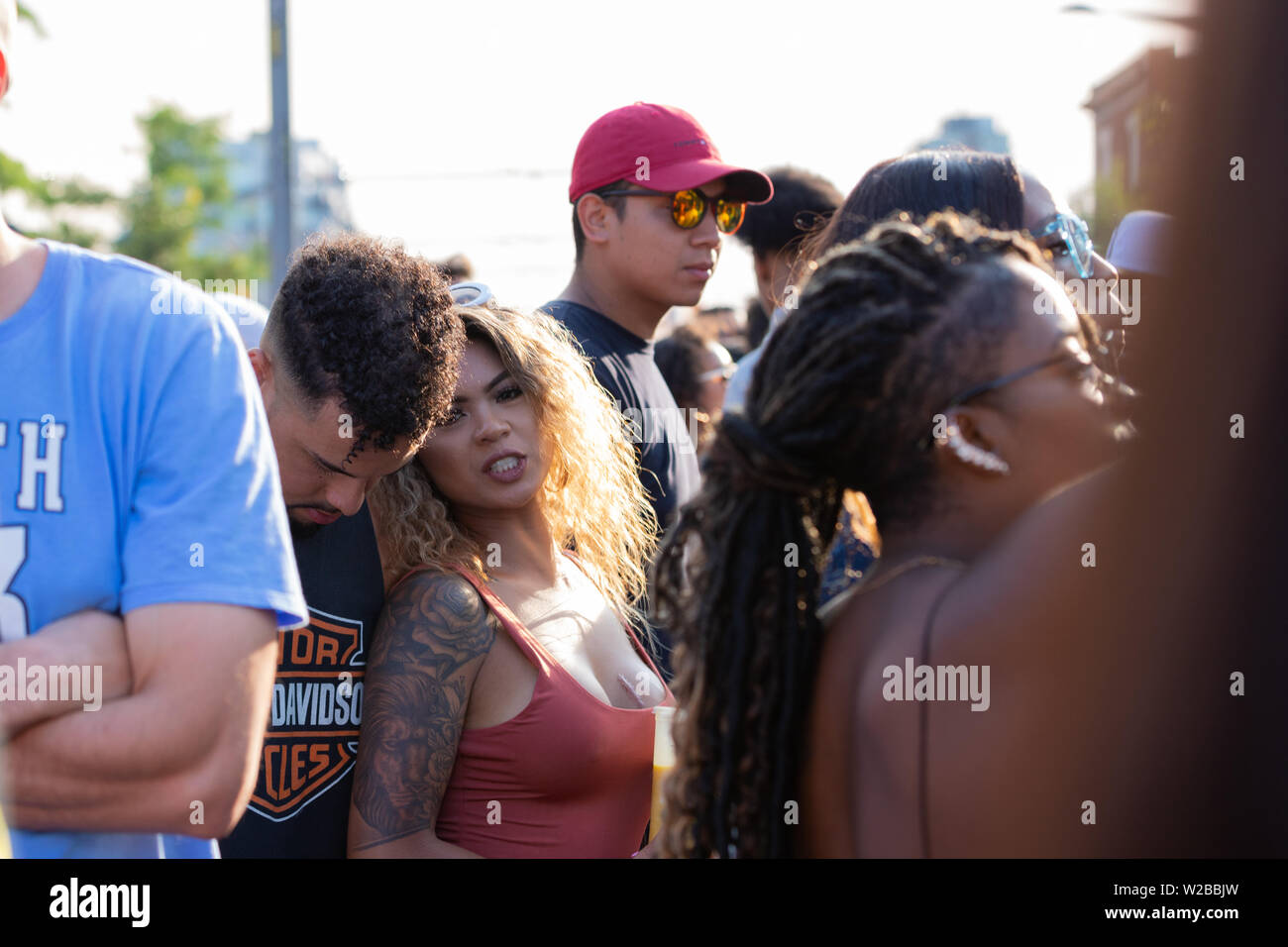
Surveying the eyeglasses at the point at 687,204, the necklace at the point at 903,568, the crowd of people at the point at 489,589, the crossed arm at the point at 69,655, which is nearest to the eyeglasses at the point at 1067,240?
the crowd of people at the point at 489,589

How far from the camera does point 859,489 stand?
164 cm

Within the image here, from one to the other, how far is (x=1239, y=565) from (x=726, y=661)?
0.76 m

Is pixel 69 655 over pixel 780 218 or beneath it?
beneath

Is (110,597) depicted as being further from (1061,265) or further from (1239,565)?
(1061,265)

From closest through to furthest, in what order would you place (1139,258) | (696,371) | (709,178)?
1. (1139,258)
2. (709,178)
3. (696,371)

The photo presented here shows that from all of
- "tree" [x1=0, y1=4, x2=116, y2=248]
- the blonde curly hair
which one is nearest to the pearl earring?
the blonde curly hair

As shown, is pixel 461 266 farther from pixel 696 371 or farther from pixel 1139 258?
pixel 1139 258

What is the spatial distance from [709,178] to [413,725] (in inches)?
92.9

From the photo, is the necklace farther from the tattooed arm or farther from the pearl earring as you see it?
the tattooed arm

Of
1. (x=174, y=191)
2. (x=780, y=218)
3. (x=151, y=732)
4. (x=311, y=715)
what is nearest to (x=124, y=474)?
(x=151, y=732)

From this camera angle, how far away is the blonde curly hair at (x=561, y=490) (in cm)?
255

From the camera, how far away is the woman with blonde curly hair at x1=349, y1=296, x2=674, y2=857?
2.25 meters

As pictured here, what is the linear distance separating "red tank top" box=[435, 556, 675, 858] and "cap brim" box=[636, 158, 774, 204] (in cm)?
204

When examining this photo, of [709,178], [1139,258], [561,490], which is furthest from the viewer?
[709,178]
